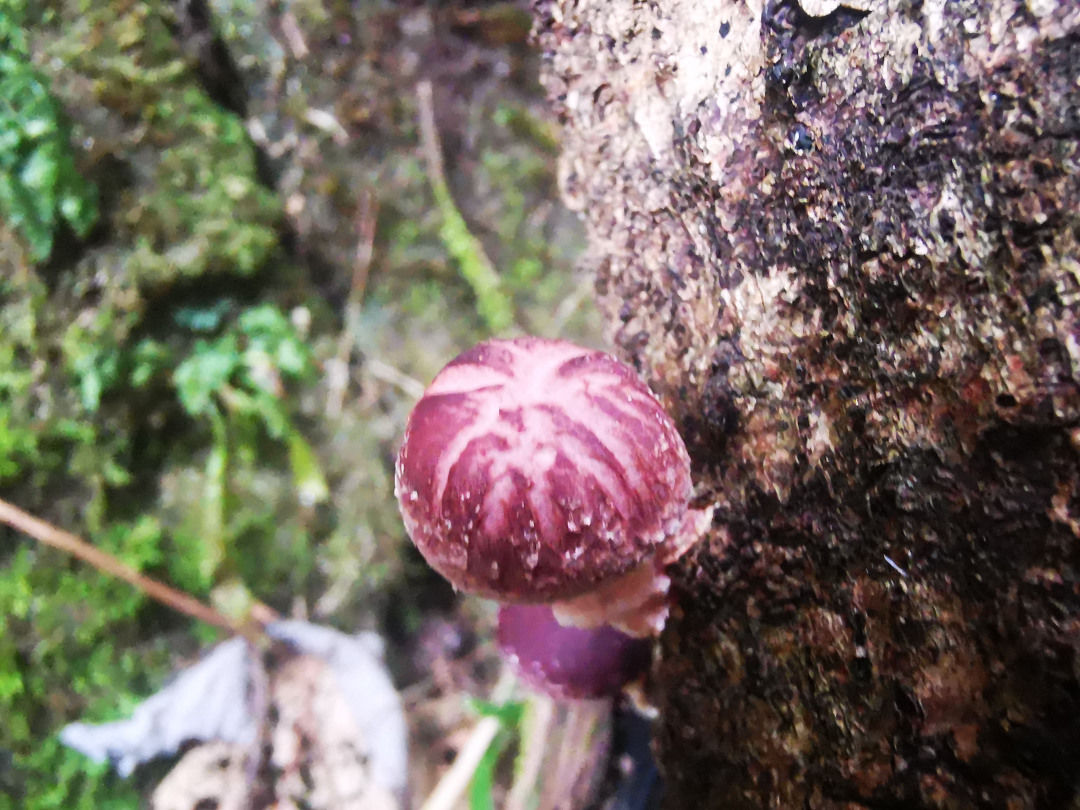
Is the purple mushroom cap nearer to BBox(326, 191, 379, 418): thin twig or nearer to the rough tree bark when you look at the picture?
the rough tree bark

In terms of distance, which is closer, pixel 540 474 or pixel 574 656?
pixel 540 474

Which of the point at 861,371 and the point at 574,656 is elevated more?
the point at 861,371

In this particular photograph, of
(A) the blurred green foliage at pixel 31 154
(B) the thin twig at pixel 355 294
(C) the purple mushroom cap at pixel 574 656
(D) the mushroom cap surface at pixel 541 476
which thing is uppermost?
(A) the blurred green foliage at pixel 31 154

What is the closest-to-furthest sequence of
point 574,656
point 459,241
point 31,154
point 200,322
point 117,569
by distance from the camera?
point 574,656 → point 31,154 → point 117,569 → point 200,322 → point 459,241

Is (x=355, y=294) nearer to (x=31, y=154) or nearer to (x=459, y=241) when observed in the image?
(x=459, y=241)

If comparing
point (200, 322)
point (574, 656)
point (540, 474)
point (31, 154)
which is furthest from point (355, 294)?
point (540, 474)

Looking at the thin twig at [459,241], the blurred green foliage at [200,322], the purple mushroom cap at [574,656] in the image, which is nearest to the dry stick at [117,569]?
the blurred green foliage at [200,322]

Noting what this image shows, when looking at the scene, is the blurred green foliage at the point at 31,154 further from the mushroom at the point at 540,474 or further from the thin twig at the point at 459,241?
the mushroom at the point at 540,474

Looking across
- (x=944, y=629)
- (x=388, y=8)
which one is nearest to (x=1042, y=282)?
(x=944, y=629)

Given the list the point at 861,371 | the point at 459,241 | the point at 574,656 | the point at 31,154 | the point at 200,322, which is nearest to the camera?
the point at 861,371
